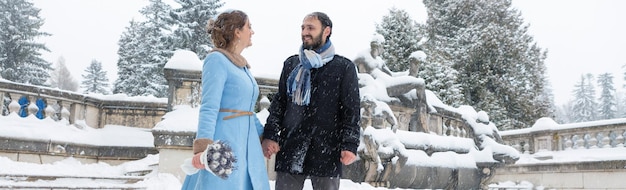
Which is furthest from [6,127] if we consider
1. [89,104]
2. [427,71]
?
[427,71]

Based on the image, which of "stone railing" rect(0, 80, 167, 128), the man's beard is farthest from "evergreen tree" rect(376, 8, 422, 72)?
the man's beard

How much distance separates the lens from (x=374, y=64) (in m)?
7.84

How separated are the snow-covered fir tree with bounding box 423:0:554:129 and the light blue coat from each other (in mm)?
24931

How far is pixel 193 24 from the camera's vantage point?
3309 cm

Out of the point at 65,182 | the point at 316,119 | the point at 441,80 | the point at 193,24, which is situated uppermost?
the point at 193,24

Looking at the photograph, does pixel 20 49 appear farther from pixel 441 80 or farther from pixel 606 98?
pixel 606 98

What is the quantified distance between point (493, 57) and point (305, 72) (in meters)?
28.4

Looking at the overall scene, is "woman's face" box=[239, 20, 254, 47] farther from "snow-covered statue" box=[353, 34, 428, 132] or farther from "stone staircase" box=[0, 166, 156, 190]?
"snow-covered statue" box=[353, 34, 428, 132]

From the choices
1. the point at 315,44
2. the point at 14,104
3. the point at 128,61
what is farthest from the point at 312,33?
the point at 128,61

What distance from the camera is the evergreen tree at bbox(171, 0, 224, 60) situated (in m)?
33.0

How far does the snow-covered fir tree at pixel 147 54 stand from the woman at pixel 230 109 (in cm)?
2956

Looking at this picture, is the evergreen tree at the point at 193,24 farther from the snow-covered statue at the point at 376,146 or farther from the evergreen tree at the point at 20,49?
the snow-covered statue at the point at 376,146

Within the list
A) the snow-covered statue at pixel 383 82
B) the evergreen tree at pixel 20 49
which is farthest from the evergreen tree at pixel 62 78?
the snow-covered statue at pixel 383 82

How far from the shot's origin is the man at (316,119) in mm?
3400
